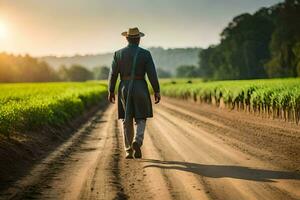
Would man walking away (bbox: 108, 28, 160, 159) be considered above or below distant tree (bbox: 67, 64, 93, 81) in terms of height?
below

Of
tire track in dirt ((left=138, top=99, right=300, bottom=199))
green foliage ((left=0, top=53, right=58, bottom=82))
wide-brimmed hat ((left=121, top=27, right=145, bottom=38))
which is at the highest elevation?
green foliage ((left=0, top=53, right=58, bottom=82))

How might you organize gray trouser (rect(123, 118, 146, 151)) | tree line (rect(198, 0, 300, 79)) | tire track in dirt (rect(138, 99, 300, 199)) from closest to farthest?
1. tire track in dirt (rect(138, 99, 300, 199))
2. gray trouser (rect(123, 118, 146, 151))
3. tree line (rect(198, 0, 300, 79))

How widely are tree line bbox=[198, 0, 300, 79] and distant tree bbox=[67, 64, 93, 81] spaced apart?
75.0 meters

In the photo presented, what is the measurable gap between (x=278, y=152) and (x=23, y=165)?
5218mm

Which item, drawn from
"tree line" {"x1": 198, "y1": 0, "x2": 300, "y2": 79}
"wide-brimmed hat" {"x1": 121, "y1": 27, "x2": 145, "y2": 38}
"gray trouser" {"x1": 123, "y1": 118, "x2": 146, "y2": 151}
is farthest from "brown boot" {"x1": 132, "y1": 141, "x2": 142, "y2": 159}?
"tree line" {"x1": 198, "y1": 0, "x2": 300, "y2": 79}

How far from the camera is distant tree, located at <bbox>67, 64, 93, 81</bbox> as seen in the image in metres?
183

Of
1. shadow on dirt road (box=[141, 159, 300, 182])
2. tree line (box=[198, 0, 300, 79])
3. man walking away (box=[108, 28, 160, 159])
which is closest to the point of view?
shadow on dirt road (box=[141, 159, 300, 182])

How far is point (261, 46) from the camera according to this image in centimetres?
9425

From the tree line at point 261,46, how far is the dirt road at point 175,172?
57.8 meters

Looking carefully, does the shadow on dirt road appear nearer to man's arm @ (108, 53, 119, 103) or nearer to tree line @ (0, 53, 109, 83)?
man's arm @ (108, 53, 119, 103)

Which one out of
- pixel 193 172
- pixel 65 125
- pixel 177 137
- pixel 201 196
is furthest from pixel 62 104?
pixel 201 196

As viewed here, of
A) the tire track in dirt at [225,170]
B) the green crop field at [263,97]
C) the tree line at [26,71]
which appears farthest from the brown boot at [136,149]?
the tree line at [26,71]

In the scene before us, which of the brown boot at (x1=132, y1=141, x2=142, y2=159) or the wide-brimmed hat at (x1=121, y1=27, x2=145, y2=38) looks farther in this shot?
the wide-brimmed hat at (x1=121, y1=27, x2=145, y2=38)

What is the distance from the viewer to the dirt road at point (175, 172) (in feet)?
21.6
